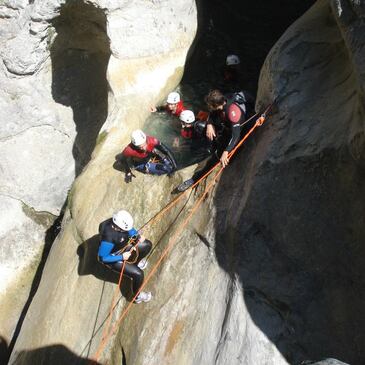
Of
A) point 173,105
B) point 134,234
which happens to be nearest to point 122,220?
point 134,234

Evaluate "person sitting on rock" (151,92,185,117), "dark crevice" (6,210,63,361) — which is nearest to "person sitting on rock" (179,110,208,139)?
"person sitting on rock" (151,92,185,117)

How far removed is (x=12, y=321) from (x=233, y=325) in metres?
7.16

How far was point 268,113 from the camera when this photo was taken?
21.8 ft

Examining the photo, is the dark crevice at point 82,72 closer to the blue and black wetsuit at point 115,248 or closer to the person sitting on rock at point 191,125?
the person sitting on rock at point 191,125

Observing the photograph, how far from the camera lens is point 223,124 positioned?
22.9 ft

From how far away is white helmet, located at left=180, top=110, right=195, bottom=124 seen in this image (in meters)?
8.44

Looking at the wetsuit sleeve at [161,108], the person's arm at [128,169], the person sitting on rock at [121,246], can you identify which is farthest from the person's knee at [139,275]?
the wetsuit sleeve at [161,108]

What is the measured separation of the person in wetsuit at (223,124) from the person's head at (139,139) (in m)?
0.96

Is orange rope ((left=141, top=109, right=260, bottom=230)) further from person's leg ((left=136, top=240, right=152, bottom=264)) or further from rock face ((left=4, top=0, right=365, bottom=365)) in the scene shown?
person's leg ((left=136, top=240, right=152, bottom=264))

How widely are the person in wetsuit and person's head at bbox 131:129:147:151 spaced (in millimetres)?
956

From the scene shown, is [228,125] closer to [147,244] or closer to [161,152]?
[161,152]

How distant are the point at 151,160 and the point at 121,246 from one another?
77.0 inches

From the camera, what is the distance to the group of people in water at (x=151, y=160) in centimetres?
659

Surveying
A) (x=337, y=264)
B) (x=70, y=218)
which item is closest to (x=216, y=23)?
(x=70, y=218)
